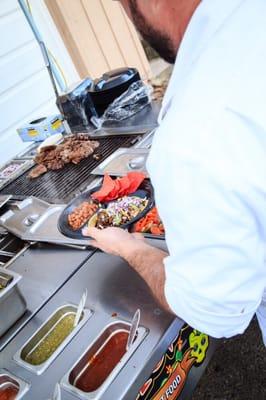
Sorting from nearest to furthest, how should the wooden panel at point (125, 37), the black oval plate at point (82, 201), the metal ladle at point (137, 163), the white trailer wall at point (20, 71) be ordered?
the black oval plate at point (82, 201)
the metal ladle at point (137, 163)
the white trailer wall at point (20, 71)
the wooden panel at point (125, 37)

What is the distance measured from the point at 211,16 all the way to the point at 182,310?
1.40 ft

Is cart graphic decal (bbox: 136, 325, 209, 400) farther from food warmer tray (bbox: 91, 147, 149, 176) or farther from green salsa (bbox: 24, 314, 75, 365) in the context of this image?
food warmer tray (bbox: 91, 147, 149, 176)

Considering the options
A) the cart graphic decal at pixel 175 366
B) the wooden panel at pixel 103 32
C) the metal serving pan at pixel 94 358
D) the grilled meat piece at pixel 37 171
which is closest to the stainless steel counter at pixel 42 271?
the metal serving pan at pixel 94 358

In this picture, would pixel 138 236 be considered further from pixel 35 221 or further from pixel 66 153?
pixel 66 153

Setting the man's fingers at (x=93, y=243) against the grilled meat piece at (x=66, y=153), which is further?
the grilled meat piece at (x=66, y=153)

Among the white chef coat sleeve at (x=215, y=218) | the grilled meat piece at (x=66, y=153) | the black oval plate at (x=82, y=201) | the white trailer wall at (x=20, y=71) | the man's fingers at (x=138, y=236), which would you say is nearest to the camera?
the white chef coat sleeve at (x=215, y=218)

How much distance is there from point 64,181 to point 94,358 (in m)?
0.88

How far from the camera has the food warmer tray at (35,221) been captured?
49.3 inches

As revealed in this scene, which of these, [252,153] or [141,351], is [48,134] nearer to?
[141,351]

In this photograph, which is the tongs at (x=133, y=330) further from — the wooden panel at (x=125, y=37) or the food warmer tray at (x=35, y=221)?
the wooden panel at (x=125, y=37)

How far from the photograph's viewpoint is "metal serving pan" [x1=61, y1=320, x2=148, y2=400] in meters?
0.79

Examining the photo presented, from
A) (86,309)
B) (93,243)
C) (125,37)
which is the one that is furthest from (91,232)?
(125,37)

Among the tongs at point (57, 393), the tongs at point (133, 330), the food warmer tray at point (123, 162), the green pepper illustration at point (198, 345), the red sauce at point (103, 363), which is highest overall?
the food warmer tray at point (123, 162)

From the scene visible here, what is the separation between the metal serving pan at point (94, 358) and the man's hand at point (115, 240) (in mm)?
170
